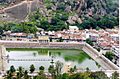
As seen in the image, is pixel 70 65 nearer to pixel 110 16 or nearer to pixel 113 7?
pixel 110 16

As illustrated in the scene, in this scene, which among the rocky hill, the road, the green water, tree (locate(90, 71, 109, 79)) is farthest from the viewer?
the rocky hill

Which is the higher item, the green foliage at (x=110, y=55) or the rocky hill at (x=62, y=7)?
the rocky hill at (x=62, y=7)

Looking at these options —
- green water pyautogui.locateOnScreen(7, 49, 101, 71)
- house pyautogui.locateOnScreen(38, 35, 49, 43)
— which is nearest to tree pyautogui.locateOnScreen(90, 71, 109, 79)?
green water pyautogui.locateOnScreen(7, 49, 101, 71)

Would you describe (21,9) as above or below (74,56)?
above

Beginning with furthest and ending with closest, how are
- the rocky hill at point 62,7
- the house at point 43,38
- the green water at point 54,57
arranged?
the rocky hill at point 62,7 → the house at point 43,38 → the green water at point 54,57

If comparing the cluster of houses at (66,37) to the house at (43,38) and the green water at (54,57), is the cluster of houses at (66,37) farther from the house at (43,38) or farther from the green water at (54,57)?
the green water at (54,57)

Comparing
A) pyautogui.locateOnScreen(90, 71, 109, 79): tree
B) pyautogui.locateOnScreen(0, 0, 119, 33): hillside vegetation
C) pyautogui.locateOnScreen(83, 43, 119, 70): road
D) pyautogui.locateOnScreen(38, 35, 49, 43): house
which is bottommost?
pyautogui.locateOnScreen(90, 71, 109, 79): tree

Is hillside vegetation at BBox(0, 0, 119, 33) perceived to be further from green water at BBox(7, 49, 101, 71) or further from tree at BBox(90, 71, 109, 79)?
tree at BBox(90, 71, 109, 79)

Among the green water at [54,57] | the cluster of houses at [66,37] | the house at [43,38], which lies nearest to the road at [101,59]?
the green water at [54,57]

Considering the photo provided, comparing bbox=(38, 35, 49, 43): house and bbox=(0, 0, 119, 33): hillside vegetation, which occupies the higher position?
bbox=(0, 0, 119, 33): hillside vegetation

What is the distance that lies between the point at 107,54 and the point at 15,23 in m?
4.57

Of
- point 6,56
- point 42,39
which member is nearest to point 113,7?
point 42,39

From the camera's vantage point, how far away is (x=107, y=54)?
33.7 ft

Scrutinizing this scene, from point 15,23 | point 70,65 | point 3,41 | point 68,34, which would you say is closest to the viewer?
point 70,65
